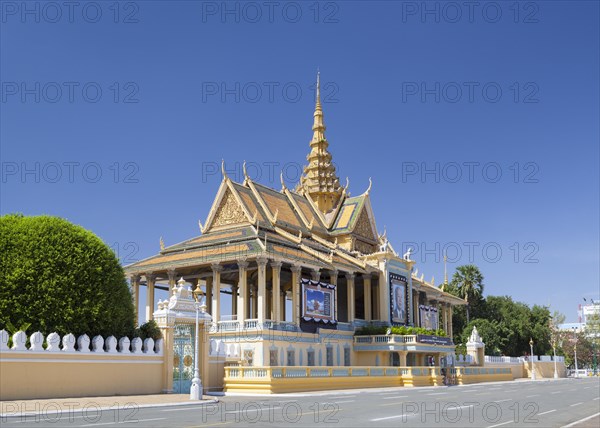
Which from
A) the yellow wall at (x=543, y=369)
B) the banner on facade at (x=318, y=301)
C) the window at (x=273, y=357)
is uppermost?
the banner on facade at (x=318, y=301)

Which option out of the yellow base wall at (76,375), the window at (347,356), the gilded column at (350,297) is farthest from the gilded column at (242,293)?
the yellow base wall at (76,375)

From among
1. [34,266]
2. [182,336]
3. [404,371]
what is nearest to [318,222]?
[404,371]

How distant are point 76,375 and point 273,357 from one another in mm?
18539

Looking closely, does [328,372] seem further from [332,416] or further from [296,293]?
[332,416]

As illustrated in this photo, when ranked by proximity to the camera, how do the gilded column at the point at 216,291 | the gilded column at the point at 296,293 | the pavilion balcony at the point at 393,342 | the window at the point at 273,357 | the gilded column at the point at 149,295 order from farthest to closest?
the gilded column at the point at 149,295
the pavilion balcony at the point at 393,342
the gilded column at the point at 216,291
the gilded column at the point at 296,293
the window at the point at 273,357

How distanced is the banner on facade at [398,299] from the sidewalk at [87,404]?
94.5 ft

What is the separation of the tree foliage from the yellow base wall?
2.24 m

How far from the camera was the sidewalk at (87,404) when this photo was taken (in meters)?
19.6

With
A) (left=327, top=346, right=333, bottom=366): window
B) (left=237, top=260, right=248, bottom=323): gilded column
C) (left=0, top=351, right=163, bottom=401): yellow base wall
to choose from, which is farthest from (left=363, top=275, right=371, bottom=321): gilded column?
(left=0, top=351, right=163, bottom=401): yellow base wall

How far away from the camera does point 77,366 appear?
83.1 ft

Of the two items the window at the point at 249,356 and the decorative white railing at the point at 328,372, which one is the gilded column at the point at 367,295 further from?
the window at the point at 249,356

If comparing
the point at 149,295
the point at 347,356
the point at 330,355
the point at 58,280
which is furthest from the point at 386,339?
the point at 58,280

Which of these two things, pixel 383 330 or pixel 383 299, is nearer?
pixel 383 330

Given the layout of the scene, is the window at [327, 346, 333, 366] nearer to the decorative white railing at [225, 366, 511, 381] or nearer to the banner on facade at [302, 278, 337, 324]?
the banner on facade at [302, 278, 337, 324]
